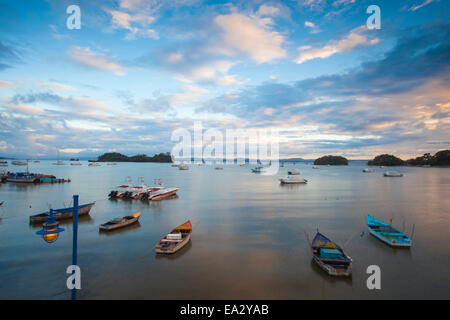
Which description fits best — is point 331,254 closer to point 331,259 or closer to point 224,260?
point 331,259

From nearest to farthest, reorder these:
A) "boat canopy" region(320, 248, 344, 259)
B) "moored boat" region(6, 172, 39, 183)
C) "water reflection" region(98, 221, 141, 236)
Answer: "boat canopy" region(320, 248, 344, 259), "water reflection" region(98, 221, 141, 236), "moored boat" region(6, 172, 39, 183)

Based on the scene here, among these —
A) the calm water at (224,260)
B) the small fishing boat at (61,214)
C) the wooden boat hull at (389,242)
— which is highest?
the small fishing boat at (61,214)

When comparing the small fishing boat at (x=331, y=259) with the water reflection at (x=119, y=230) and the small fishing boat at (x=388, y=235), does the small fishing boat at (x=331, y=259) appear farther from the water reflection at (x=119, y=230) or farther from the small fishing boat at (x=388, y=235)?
the water reflection at (x=119, y=230)

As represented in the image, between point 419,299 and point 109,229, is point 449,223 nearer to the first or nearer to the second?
point 419,299

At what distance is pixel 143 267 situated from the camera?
13.9 meters

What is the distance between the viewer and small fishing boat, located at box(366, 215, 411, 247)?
1738 centimetres

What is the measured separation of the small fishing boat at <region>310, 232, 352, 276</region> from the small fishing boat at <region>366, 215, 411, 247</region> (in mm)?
5897

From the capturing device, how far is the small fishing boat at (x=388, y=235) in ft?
57.0

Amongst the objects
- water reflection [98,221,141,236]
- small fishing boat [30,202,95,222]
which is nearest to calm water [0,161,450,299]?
water reflection [98,221,141,236]

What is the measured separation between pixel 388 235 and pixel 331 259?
26.7 feet

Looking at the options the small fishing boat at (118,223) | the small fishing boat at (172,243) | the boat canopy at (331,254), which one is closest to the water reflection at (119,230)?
the small fishing boat at (118,223)

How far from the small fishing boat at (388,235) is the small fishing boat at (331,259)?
5897 mm

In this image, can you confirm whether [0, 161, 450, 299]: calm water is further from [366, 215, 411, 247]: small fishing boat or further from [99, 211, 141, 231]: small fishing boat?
[99, 211, 141, 231]: small fishing boat
